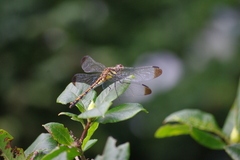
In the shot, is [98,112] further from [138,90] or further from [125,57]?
[125,57]

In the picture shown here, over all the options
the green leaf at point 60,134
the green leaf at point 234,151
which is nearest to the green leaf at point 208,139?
the green leaf at point 234,151

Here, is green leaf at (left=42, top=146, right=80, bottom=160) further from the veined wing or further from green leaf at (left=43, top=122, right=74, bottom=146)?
the veined wing

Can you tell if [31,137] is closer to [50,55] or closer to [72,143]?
[50,55]

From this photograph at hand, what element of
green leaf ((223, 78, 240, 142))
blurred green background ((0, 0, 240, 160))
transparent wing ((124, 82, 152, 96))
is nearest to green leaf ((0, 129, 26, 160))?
transparent wing ((124, 82, 152, 96))

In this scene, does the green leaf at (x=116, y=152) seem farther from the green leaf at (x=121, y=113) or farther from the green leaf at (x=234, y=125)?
the green leaf at (x=234, y=125)

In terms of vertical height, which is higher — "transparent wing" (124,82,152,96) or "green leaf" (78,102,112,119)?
"green leaf" (78,102,112,119)
